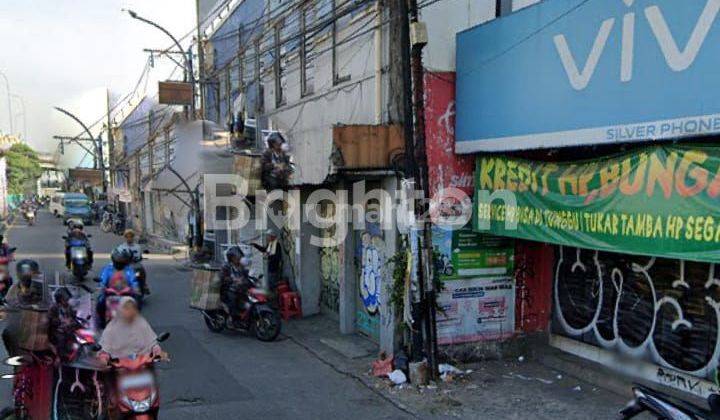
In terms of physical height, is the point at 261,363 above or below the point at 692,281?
below

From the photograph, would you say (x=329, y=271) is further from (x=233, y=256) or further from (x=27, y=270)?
(x=27, y=270)

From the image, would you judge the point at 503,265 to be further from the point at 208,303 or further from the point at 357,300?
the point at 208,303

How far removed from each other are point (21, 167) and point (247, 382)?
2744 inches

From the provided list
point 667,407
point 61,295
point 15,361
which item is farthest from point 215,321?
point 667,407

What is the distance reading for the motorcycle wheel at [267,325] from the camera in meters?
9.78

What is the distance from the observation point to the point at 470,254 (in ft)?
27.3

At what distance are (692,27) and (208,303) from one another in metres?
8.43

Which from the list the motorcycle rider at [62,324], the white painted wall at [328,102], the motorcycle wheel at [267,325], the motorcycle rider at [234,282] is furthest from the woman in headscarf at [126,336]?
Answer: the motorcycle rider at [234,282]

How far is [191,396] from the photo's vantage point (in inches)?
273

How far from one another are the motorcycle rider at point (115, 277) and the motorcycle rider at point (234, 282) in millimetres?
1493

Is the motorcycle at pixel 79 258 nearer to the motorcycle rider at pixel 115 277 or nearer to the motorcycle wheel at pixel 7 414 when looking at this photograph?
the motorcycle rider at pixel 115 277

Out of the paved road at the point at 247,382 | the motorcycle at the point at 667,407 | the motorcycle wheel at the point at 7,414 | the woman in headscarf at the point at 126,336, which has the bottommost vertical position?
the paved road at the point at 247,382

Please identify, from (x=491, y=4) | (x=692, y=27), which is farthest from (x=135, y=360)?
(x=491, y=4)

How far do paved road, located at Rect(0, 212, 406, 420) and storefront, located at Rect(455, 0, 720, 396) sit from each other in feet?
9.82
